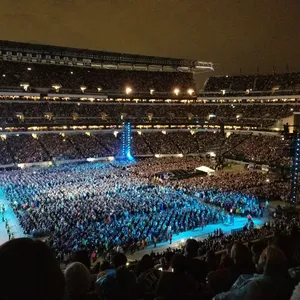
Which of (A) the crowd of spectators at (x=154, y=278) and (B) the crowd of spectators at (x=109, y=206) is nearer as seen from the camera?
(A) the crowd of spectators at (x=154, y=278)

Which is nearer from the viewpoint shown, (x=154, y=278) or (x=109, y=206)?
(x=154, y=278)

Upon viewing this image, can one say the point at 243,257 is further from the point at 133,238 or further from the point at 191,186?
the point at 191,186

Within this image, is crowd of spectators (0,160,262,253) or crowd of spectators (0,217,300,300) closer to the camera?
crowd of spectators (0,217,300,300)

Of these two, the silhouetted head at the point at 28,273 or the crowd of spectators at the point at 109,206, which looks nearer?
the silhouetted head at the point at 28,273

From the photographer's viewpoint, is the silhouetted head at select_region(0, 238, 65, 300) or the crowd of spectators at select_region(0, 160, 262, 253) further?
the crowd of spectators at select_region(0, 160, 262, 253)

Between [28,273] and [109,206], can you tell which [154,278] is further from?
[109,206]

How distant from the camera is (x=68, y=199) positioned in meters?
28.8

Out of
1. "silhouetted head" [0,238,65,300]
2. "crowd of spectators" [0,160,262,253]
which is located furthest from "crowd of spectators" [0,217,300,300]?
"crowd of spectators" [0,160,262,253]

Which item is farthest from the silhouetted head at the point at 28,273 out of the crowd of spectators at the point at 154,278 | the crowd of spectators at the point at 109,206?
the crowd of spectators at the point at 109,206

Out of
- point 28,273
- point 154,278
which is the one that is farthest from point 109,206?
point 28,273

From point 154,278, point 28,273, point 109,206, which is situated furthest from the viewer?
point 109,206

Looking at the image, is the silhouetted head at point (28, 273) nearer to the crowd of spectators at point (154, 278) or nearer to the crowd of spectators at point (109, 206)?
the crowd of spectators at point (154, 278)

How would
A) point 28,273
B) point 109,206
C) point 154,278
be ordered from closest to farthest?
point 28,273, point 154,278, point 109,206

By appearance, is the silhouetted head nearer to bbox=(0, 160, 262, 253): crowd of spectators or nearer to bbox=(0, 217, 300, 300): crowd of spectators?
bbox=(0, 217, 300, 300): crowd of spectators
